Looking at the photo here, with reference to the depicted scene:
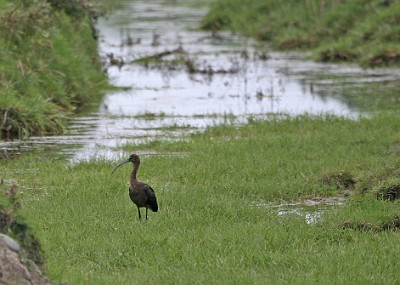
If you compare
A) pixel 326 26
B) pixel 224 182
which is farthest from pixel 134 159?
pixel 326 26

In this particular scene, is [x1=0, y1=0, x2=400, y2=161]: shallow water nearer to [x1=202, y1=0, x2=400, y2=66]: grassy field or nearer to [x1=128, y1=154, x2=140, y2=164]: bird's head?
[x1=202, y1=0, x2=400, y2=66]: grassy field

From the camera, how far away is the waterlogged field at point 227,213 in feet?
27.4

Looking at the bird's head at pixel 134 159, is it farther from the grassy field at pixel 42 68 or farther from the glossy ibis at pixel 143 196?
the grassy field at pixel 42 68

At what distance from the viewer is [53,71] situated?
19.0m

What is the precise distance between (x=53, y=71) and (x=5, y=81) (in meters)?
2.27

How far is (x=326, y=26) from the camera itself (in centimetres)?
2842

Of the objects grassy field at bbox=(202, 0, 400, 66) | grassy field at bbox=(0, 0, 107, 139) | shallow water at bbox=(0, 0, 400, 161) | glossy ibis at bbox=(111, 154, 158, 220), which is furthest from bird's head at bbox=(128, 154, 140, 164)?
grassy field at bbox=(202, 0, 400, 66)

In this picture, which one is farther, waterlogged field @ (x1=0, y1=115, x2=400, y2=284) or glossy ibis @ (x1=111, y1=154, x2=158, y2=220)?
glossy ibis @ (x1=111, y1=154, x2=158, y2=220)

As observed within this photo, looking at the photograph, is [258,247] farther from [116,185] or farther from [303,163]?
[303,163]

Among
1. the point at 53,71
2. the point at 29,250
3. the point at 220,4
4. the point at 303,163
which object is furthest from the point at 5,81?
the point at 220,4

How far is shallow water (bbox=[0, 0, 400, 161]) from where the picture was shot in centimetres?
1641

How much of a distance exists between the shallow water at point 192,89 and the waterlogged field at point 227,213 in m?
1.32

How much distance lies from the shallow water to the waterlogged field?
132 centimetres

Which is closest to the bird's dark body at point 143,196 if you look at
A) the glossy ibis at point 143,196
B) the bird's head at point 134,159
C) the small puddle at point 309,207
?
the glossy ibis at point 143,196
